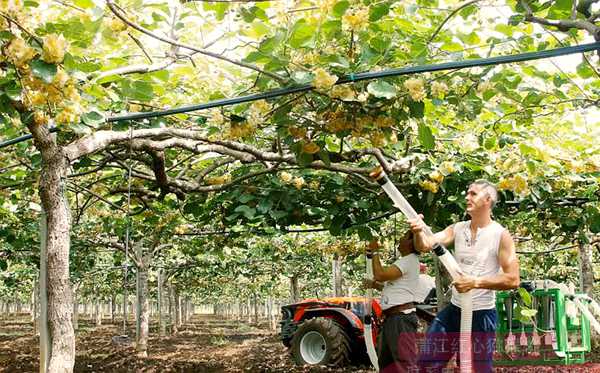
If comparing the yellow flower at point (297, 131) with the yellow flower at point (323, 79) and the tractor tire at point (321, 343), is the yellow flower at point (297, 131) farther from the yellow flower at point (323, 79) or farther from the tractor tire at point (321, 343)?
the tractor tire at point (321, 343)

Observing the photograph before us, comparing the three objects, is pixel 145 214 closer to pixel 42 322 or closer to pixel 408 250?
pixel 408 250

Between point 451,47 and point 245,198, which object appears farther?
point 245,198

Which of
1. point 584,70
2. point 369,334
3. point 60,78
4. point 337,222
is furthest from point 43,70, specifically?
point 337,222

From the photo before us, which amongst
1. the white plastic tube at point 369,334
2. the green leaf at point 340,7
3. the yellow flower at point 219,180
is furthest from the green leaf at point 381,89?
the yellow flower at point 219,180

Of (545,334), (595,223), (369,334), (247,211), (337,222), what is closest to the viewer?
(369,334)

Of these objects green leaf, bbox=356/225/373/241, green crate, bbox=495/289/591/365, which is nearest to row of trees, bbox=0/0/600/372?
green leaf, bbox=356/225/373/241

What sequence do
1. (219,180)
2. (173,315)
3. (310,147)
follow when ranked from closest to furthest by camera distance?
1. (310,147)
2. (219,180)
3. (173,315)

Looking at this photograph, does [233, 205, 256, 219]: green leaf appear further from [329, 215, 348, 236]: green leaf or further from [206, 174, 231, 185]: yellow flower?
[329, 215, 348, 236]: green leaf

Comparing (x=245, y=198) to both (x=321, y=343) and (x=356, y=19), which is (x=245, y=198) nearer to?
(x=356, y=19)

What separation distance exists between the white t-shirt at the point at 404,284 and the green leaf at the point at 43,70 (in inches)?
140

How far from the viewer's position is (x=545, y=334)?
7.51 meters

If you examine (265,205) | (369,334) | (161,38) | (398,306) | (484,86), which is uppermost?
(161,38)

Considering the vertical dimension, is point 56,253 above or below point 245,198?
below

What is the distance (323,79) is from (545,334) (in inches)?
232
